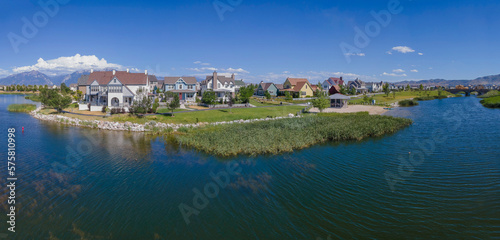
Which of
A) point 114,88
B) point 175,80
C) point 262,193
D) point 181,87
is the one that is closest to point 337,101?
point 181,87

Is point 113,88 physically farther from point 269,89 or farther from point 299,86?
point 299,86

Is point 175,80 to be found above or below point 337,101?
above

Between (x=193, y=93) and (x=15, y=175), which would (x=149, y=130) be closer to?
(x=15, y=175)

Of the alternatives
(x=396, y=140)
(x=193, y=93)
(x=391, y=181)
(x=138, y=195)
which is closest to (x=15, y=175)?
(x=138, y=195)

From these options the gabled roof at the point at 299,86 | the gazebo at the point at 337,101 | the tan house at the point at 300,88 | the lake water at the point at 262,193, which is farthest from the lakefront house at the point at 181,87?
the lake water at the point at 262,193

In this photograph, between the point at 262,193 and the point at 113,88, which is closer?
the point at 262,193

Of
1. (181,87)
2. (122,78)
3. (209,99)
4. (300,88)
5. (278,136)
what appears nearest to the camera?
(278,136)
